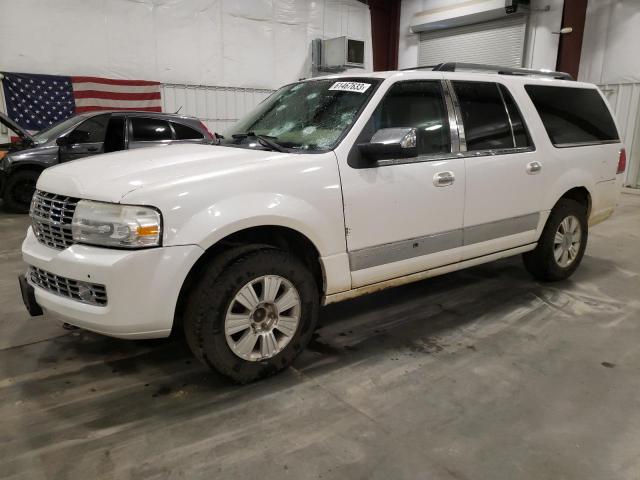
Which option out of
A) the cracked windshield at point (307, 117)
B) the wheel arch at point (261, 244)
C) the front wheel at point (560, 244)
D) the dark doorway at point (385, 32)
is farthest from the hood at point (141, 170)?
the dark doorway at point (385, 32)

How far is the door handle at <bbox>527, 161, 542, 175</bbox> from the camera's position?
365 cm

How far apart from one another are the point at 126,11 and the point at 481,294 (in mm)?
9107

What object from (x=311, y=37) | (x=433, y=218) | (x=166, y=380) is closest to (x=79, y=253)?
(x=166, y=380)

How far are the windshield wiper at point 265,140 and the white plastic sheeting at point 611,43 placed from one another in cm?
986

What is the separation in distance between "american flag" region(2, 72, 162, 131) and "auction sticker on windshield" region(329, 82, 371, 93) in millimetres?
7877

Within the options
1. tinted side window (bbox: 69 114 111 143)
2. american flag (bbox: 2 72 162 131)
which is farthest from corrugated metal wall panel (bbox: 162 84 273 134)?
tinted side window (bbox: 69 114 111 143)

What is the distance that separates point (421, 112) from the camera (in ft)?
10.4

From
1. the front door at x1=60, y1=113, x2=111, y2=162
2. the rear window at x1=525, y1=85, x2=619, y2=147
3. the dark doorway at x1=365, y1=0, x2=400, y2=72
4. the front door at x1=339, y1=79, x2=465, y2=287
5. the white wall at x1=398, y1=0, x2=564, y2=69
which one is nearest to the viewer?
the front door at x1=339, y1=79, x2=465, y2=287

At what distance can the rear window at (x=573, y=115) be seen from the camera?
152 inches

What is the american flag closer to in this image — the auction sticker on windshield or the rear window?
the auction sticker on windshield

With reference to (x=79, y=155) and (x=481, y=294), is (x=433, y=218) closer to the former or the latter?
(x=481, y=294)

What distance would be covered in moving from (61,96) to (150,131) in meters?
3.92

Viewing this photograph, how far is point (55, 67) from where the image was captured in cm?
919

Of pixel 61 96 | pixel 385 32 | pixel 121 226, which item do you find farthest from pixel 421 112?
pixel 385 32
